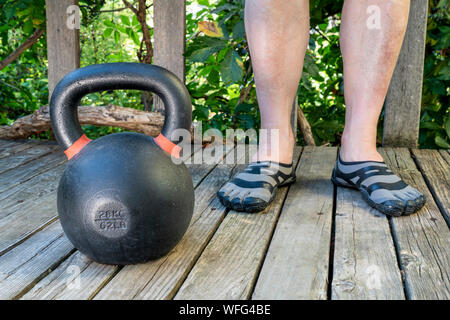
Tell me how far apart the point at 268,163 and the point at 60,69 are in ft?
5.22

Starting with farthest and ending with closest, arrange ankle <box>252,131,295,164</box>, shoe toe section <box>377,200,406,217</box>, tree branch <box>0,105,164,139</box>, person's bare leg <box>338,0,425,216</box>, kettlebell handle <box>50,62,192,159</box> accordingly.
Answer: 1. tree branch <box>0,105,164,139</box>
2. ankle <box>252,131,295,164</box>
3. person's bare leg <box>338,0,425,216</box>
4. shoe toe section <box>377,200,406,217</box>
5. kettlebell handle <box>50,62,192,159</box>

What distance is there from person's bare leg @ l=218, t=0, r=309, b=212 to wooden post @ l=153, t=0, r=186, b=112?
943mm

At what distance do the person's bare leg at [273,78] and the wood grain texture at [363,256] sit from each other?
309 millimetres

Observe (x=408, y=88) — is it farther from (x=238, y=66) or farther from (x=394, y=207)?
(x=394, y=207)

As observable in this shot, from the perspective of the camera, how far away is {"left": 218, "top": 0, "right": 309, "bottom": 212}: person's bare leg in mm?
2057

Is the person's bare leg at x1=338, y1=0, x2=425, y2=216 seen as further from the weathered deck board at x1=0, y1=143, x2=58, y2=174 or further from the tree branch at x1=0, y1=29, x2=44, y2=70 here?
the tree branch at x1=0, y1=29, x2=44, y2=70

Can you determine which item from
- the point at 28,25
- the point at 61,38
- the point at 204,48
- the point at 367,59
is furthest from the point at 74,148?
the point at 28,25

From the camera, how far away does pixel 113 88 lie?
4.69 ft

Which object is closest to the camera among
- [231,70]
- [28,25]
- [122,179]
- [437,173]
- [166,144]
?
[122,179]

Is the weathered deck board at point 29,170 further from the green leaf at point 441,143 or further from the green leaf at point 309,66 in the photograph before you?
the green leaf at point 441,143

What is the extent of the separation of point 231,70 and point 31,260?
4.86ft

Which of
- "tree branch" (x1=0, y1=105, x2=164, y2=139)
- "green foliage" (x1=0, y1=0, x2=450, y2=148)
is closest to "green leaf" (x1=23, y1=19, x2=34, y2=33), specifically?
"green foliage" (x1=0, y1=0, x2=450, y2=148)

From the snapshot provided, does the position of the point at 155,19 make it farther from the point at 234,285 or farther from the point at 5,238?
the point at 234,285

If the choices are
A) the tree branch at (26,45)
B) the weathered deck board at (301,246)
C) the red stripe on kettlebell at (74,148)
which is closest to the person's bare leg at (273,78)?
the weathered deck board at (301,246)
